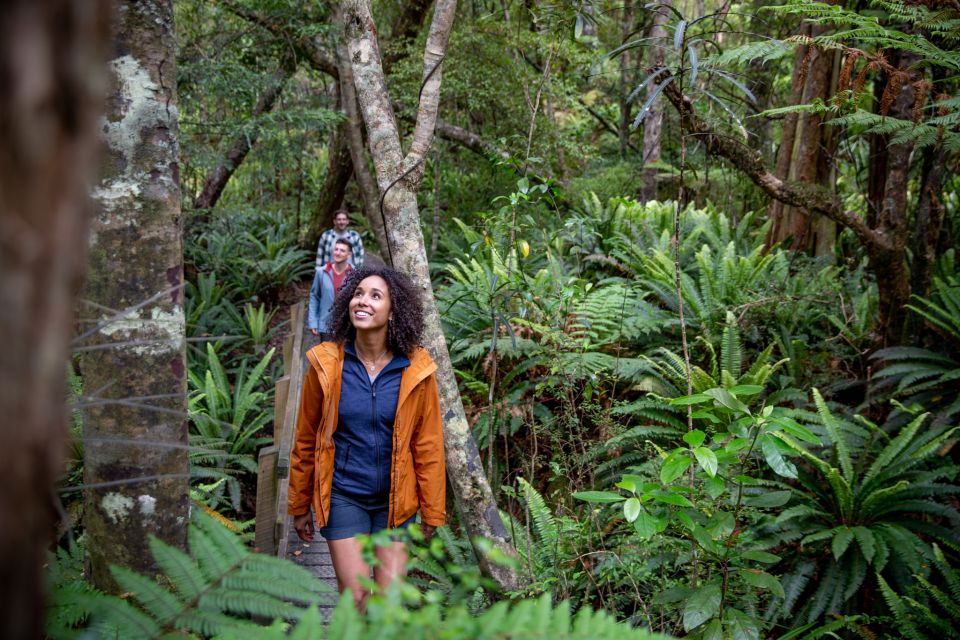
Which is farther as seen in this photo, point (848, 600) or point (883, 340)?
point (883, 340)

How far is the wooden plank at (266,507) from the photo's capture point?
377 cm

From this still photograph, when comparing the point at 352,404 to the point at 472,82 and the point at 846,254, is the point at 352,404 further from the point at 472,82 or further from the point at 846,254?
the point at 846,254

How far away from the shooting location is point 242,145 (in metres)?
11.0

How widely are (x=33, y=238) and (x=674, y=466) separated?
2622 mm

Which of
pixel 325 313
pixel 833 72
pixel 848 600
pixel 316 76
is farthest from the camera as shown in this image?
pixel 316 76

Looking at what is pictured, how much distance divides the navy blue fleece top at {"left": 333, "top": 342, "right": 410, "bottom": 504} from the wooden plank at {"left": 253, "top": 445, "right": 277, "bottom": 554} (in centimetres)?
79

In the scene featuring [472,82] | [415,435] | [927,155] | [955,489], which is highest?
→ [472,82]

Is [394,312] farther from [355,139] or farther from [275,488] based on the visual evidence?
[355,139]

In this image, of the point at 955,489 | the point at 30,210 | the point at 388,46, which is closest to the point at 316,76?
the point at 388,46

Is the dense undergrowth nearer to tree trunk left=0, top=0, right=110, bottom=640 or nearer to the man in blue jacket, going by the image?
tree trunk left=0, top=0, right=110, bottom=640

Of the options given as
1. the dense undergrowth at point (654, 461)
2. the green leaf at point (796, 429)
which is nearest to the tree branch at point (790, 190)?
the dense undergrowth at point (654, 461)

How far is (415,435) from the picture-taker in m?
3.32

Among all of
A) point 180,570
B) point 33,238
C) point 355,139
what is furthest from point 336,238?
point 33,238

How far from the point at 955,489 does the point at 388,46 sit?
9.63m
